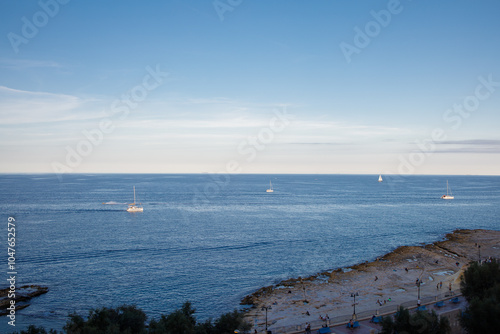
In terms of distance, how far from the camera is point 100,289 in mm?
43625

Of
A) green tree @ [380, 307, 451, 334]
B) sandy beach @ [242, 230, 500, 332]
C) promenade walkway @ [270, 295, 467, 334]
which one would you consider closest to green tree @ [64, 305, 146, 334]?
sandy beach @ [242, 230, 500, 332]

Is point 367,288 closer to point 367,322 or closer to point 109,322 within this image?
point 367,322

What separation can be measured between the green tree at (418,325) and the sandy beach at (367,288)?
7961 millimetres

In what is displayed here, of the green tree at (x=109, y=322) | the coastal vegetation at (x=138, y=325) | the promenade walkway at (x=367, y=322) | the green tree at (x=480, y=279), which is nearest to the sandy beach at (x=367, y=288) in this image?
the promenade walkway at (x=367, y=322)

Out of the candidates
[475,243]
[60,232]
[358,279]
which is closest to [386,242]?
[475,243]

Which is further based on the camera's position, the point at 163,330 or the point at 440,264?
the point at 440,264

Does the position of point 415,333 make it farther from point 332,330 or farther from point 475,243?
point 475,243

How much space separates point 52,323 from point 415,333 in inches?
1242

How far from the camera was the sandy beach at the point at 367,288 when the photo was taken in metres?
37.0

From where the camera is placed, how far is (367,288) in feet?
148

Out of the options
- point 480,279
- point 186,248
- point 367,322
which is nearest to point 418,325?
point 367,322

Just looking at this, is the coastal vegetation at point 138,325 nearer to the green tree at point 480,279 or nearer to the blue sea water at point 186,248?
the blue sea water at point 186,248

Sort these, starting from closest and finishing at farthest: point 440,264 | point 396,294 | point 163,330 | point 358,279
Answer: point 163,330 → point 396,294 → point 358,279 → point 440,264

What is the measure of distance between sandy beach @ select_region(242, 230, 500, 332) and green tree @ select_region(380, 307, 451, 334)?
313 inches
